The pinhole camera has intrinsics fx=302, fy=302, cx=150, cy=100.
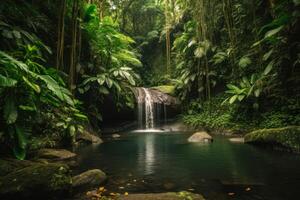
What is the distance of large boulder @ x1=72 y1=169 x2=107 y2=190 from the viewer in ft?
13.4

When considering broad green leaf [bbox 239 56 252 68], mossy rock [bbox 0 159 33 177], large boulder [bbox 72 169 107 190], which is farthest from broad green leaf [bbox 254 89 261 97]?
mossy rock [bbox 0 159 33 177]

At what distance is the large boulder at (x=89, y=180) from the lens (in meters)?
4.09

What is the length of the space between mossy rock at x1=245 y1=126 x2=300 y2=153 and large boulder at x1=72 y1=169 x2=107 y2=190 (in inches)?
178

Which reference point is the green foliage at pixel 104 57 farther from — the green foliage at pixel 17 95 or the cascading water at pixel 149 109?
the green foliage at pixel 17 95

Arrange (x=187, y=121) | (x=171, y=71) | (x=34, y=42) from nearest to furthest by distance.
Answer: (x=34, y=42), (x=187, y=121), (x=171, y=71)

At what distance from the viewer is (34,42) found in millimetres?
6418

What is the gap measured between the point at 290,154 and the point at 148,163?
121 inches

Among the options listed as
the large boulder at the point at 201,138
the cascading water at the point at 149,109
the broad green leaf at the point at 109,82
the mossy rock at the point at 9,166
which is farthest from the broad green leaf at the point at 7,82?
the cascading water at the point at 149,109

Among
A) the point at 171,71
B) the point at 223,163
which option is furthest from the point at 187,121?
the point at 223,163

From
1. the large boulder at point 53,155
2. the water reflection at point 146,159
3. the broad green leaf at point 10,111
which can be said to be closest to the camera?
the broad green leaf at point 10,111

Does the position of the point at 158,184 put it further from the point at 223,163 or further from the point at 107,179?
the point at 223,163

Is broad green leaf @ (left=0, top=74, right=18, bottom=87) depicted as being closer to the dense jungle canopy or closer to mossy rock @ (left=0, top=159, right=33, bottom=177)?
the dense jungle canopy

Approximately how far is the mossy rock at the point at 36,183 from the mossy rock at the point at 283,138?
516 centimetres

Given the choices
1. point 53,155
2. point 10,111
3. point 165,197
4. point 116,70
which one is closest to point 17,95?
point 10,111
